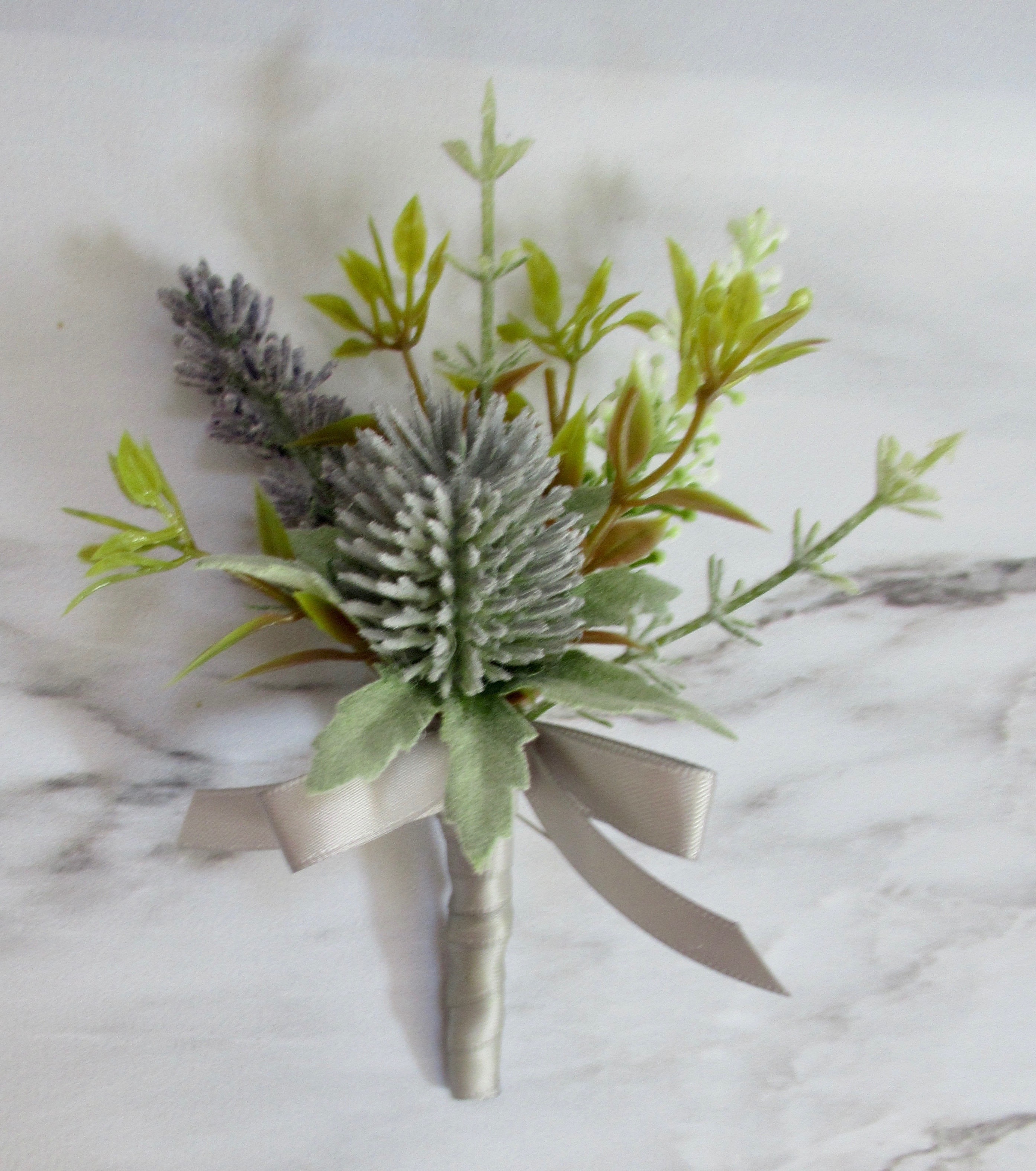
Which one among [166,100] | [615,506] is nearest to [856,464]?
[615,506]

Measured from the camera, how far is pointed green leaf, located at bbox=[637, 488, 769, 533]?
15.7 inches

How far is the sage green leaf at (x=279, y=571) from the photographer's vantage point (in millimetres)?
343

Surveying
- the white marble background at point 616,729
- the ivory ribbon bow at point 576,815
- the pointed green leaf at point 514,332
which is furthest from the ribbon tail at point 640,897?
the pointed green leaf at point 514,332

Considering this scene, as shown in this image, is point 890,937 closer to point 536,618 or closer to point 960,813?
point 960,813

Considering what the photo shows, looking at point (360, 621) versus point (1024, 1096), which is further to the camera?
point (1024, 1096)

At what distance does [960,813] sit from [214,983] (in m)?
0.45

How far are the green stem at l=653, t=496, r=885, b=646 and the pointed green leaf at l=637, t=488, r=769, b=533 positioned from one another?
0.02 metres

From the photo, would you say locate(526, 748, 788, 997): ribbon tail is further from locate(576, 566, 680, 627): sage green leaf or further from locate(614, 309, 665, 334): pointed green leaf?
locate(614, 309, 665, 334): pointed green leaf

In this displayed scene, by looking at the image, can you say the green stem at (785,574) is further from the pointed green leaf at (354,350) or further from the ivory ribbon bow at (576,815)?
the pointed green leaf at (354,350)

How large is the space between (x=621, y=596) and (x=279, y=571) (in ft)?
0.49

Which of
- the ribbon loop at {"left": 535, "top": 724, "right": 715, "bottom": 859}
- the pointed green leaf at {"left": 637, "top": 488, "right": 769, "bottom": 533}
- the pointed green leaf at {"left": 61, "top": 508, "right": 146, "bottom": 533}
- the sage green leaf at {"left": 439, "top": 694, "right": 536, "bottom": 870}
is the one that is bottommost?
the ribbon loop at {"left": 535, "top": 724, "right": 715, "bottom": 859}

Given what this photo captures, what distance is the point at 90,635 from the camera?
48cm

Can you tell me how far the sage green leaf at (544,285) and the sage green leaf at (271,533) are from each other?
0.53 feet

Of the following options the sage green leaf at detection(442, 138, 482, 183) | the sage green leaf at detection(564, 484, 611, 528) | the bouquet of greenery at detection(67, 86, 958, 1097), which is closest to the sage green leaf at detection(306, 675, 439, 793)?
the bouquet of greenery at detection(67, 86, 958, 1097)
